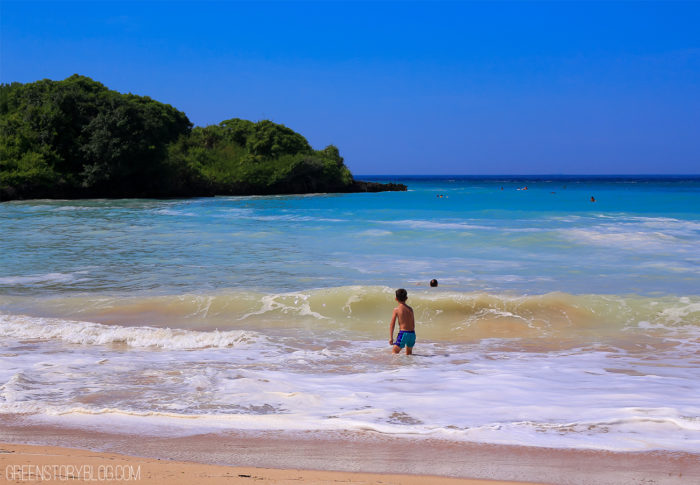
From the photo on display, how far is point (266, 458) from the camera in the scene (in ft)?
14.1

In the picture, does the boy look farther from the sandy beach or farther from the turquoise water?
the turquoise water

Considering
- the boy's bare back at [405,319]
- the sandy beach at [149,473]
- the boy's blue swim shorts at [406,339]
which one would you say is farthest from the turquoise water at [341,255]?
the sandy beach at [149,473]

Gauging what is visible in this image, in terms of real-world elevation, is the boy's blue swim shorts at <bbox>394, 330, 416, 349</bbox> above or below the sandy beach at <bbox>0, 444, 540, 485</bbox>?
below

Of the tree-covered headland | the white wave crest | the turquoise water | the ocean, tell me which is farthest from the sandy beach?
the tree-covered headland

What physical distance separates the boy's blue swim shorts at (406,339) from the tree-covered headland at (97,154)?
142ft

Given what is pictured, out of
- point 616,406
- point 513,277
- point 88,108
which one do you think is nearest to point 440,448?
point 616,406

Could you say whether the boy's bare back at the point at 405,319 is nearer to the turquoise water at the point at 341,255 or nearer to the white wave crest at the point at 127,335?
the white wave crest at the point at 127,335

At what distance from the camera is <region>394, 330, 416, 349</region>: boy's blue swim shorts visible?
311 inches

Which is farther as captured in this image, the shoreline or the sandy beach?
the shoreline

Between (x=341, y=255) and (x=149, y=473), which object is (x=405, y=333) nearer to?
(x=149, y=473)

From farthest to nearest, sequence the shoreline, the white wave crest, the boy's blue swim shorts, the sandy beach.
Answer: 1. the white wave crest
2. the boy's blue swim shorts
3. the shoreline
4. the sandy beach

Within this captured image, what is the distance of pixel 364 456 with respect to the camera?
14.3ft

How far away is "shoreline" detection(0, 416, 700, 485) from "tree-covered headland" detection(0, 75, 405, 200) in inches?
1769

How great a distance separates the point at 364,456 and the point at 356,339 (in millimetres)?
4638
